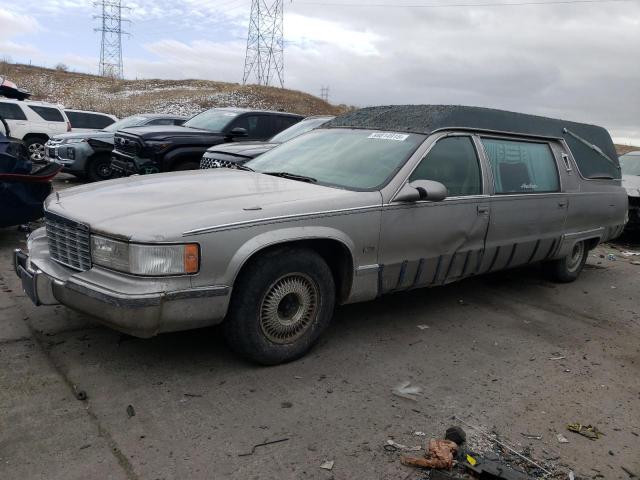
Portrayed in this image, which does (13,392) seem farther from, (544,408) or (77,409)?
(544,408)

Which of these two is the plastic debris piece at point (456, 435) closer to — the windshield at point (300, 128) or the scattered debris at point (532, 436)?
the scattered debris at point (532, 436)

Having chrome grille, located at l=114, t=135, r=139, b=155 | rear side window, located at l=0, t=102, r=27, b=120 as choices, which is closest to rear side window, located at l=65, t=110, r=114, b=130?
rear side window, located at l=0, t=102, r=27, b=120

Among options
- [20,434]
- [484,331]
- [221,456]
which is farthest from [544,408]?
[20,434]

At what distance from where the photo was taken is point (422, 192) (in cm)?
414

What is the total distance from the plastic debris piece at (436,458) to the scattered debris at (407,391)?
0.58 m

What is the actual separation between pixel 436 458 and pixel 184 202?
6.99ft

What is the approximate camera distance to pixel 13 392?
10.6 ft

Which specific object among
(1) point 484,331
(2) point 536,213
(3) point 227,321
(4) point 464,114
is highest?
(4) point 464,114

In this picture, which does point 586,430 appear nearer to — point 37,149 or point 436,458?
point 436,458

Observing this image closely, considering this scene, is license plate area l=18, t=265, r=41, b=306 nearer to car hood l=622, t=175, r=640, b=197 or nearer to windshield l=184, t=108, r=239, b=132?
windshield l=184, t=108, r=239, b=132

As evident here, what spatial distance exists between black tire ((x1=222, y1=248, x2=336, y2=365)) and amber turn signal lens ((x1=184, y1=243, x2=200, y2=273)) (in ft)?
1.18

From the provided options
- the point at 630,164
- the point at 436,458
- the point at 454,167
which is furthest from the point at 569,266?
the point at 630,164

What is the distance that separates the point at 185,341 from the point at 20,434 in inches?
54.3

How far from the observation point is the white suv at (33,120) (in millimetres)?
15133
